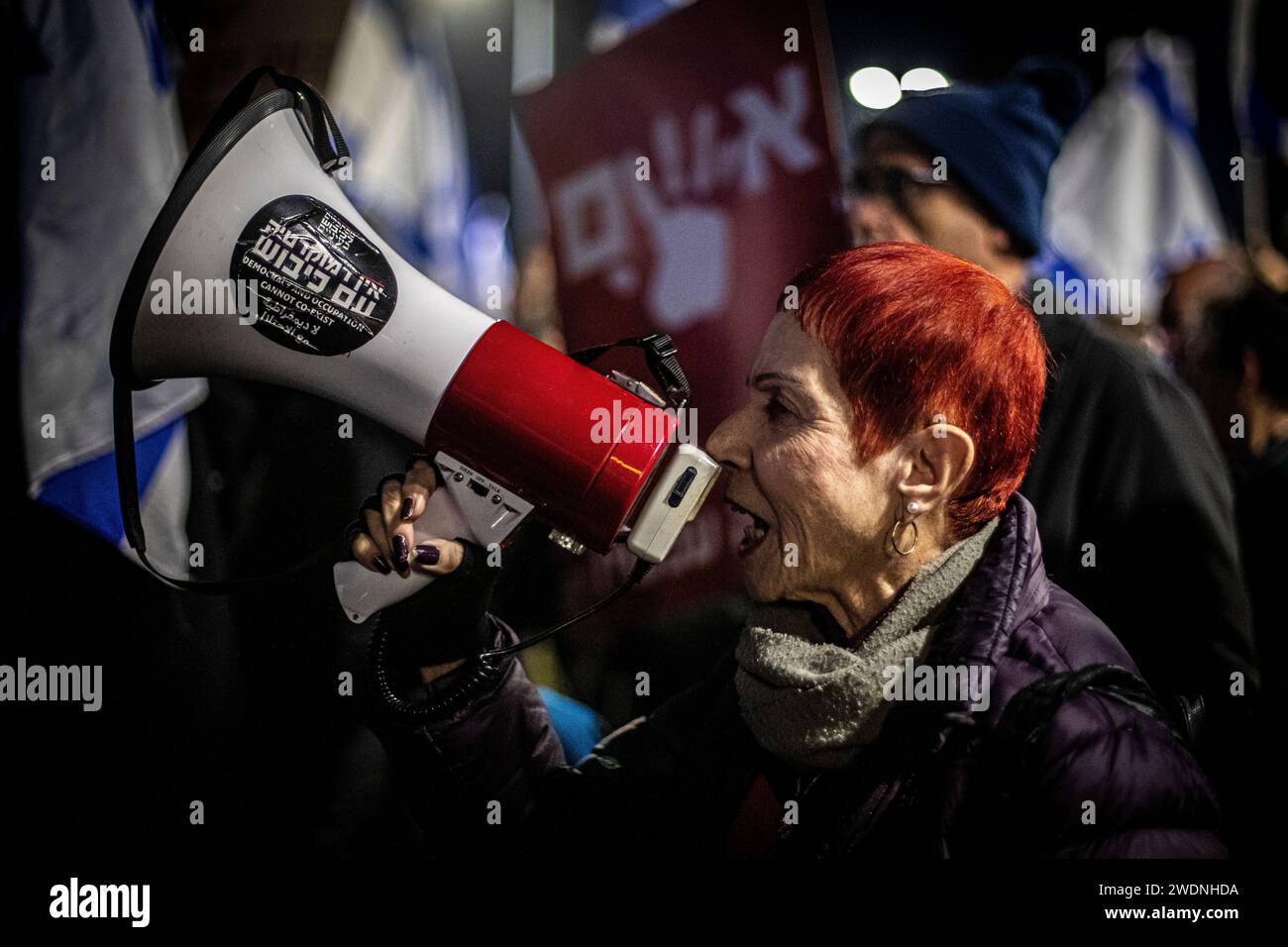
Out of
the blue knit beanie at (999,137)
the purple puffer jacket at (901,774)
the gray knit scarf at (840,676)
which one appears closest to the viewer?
the purple puffer jacket at (901,774)

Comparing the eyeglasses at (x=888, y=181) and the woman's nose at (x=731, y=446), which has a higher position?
the eyeglasses at (x=888, y=181)

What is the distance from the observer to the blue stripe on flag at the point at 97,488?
6.20 ft

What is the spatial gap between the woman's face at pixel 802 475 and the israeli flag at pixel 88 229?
1.01 meters

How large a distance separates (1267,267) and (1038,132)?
1.63 feet

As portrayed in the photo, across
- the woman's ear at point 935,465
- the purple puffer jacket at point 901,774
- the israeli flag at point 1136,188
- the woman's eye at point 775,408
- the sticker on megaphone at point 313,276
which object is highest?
the israeli flag at point 1136,188

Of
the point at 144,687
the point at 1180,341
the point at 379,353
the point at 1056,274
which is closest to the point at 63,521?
the point at 144,687

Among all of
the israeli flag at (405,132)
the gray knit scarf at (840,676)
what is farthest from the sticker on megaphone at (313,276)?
the gray knit scarf at (840,676)

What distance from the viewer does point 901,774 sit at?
1.43 meters

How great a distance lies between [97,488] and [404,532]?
67 cm

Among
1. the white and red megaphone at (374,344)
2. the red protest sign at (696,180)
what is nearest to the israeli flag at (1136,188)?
the red protest sign at (696,180)

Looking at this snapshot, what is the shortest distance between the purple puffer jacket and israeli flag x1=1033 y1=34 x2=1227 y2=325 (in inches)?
23.2

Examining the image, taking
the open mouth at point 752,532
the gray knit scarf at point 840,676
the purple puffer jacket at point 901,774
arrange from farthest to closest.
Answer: the open mouth at point 752,532
the gray knit scarf at point 840,676
the purple puffer jacket at point 901,774

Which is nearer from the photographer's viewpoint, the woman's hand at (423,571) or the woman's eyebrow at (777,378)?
the woman's eyebrow at (777,378)

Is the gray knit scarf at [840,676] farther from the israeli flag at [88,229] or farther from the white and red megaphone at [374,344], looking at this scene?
the israeli flag at [88,229]
